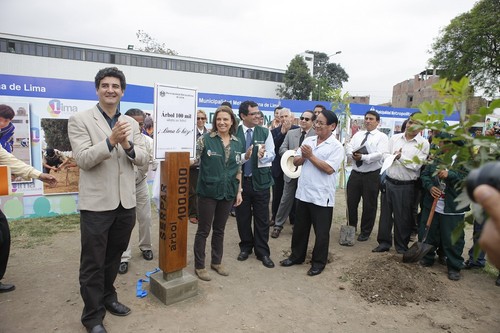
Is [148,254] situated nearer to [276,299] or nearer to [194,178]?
[194,178]

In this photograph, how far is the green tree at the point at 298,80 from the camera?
130 ft

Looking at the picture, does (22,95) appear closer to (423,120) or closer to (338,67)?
(423,120)

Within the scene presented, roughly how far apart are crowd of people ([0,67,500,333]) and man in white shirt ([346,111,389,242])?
0.02 metres

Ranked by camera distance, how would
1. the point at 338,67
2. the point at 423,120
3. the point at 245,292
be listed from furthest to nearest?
the point at 338,67 < the point at 245,292 < the point at 423,120

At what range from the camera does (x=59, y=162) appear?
5.88m

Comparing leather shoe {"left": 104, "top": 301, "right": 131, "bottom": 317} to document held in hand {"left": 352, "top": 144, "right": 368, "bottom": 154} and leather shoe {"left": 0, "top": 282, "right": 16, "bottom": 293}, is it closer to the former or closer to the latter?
leather shoe {"left": 0, "top": 282, "right": 16, "bottom": 293}

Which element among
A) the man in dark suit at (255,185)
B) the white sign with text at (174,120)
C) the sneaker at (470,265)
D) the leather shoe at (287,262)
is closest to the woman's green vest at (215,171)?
the white sign with text at (174,120)

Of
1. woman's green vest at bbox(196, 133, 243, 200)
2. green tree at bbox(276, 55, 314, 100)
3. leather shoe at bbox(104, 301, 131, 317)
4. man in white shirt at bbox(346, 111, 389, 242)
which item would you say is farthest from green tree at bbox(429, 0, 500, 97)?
leather shoe at bbox(104, 301, 131, 317)

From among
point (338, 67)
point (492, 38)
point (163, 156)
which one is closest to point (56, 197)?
point (163, 156)

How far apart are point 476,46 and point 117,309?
1211 inches

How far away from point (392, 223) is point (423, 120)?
13.2ft

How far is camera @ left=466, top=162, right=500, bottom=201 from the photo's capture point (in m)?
0.88

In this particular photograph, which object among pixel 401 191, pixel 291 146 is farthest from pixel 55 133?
pixel 401 191

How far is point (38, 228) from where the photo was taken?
531 cm
